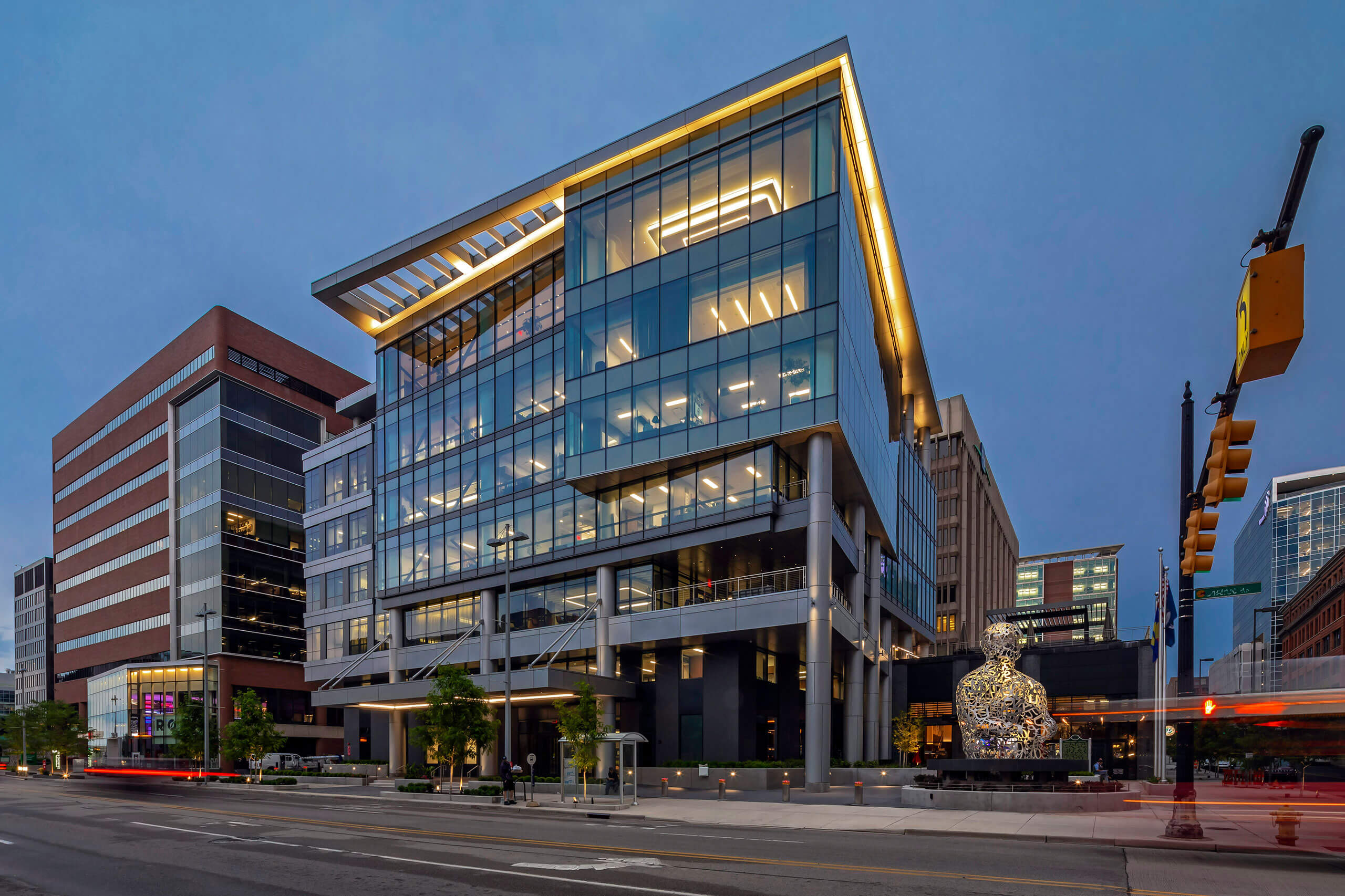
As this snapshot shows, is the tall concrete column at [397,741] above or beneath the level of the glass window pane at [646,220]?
beneath

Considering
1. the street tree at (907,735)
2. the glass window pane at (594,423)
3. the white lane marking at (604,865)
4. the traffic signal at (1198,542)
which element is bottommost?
the street tree at (907,735)

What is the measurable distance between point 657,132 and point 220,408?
55.4 m

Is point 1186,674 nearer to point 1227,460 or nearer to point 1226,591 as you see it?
point 1226,591

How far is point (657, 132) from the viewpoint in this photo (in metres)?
41.4

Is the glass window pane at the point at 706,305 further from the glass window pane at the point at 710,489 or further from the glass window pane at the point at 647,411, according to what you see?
the glass window pane at the point at 710,489

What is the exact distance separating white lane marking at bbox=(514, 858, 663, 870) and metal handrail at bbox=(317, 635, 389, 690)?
1803 inches

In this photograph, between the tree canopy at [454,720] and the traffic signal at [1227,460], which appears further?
the tree canopy at [454,720]

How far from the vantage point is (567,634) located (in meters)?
44.8

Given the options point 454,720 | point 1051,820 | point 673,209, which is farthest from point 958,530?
point 1051,820

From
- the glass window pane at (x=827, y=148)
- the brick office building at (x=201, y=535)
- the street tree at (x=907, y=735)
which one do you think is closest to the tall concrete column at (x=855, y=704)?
the street tree at (x=907, y=735)

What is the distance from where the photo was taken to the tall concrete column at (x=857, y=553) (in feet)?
158

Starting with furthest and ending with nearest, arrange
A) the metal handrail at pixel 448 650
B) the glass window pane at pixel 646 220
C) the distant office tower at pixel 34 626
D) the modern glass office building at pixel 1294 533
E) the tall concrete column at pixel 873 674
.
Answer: the distant office tower at pixel 34 626 → the modern glass office building at pixel 1294 533 → the tall concrete column at pixel 873 674 → the metal handrail at pixel 448 650 → the glass window pane at pixel 646 220

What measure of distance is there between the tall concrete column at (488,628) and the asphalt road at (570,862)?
25.3 meters

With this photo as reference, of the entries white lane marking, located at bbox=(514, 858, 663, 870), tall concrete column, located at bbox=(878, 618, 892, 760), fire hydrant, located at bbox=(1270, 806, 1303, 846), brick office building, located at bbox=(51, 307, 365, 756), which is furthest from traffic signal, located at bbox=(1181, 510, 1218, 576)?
brick office building, located at bbox=(51, 307, 365, 756)
